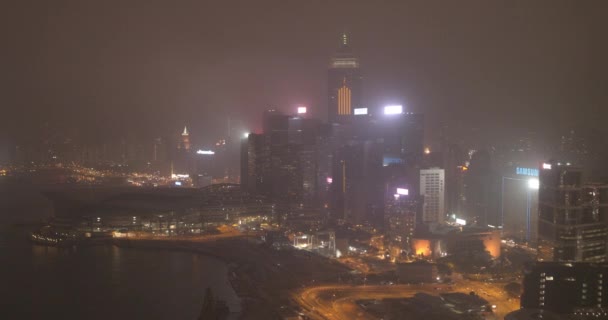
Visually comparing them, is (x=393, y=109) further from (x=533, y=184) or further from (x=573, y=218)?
(x=573, y=218)

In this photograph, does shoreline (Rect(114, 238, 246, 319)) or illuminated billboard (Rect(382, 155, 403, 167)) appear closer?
shoreline (Rect(114, 238, 246, 319))

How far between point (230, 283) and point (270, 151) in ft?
37.3

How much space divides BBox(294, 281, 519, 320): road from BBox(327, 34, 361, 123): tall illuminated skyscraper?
1397 centimetres

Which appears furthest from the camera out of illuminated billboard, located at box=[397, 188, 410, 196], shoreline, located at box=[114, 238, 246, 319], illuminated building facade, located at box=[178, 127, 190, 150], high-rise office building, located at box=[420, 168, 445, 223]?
illuminated building facade, located at box=[178, 127, 190, 150]

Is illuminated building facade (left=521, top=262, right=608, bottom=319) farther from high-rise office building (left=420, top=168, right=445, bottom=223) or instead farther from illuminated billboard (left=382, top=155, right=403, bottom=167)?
illuminated billboard (left=382, top=155, right=403, bottom=167)

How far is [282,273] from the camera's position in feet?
39.9

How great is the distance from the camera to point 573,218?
387 inches

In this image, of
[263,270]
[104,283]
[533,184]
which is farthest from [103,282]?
[533,184]

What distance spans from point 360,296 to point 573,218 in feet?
12.3

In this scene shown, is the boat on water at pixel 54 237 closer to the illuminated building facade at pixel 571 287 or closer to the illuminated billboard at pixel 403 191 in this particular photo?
the illuminated billboard at pixel 403 191

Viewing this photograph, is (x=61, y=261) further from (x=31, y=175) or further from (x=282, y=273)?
(x=31, y=175)

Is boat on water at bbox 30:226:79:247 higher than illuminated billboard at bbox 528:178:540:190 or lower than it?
lower

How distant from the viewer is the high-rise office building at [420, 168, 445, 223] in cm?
1796

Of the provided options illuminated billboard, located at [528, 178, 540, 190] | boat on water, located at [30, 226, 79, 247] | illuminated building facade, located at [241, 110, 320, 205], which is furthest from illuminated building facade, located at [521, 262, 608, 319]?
illuminated building facade, located at [241, 110, 320, 205]
